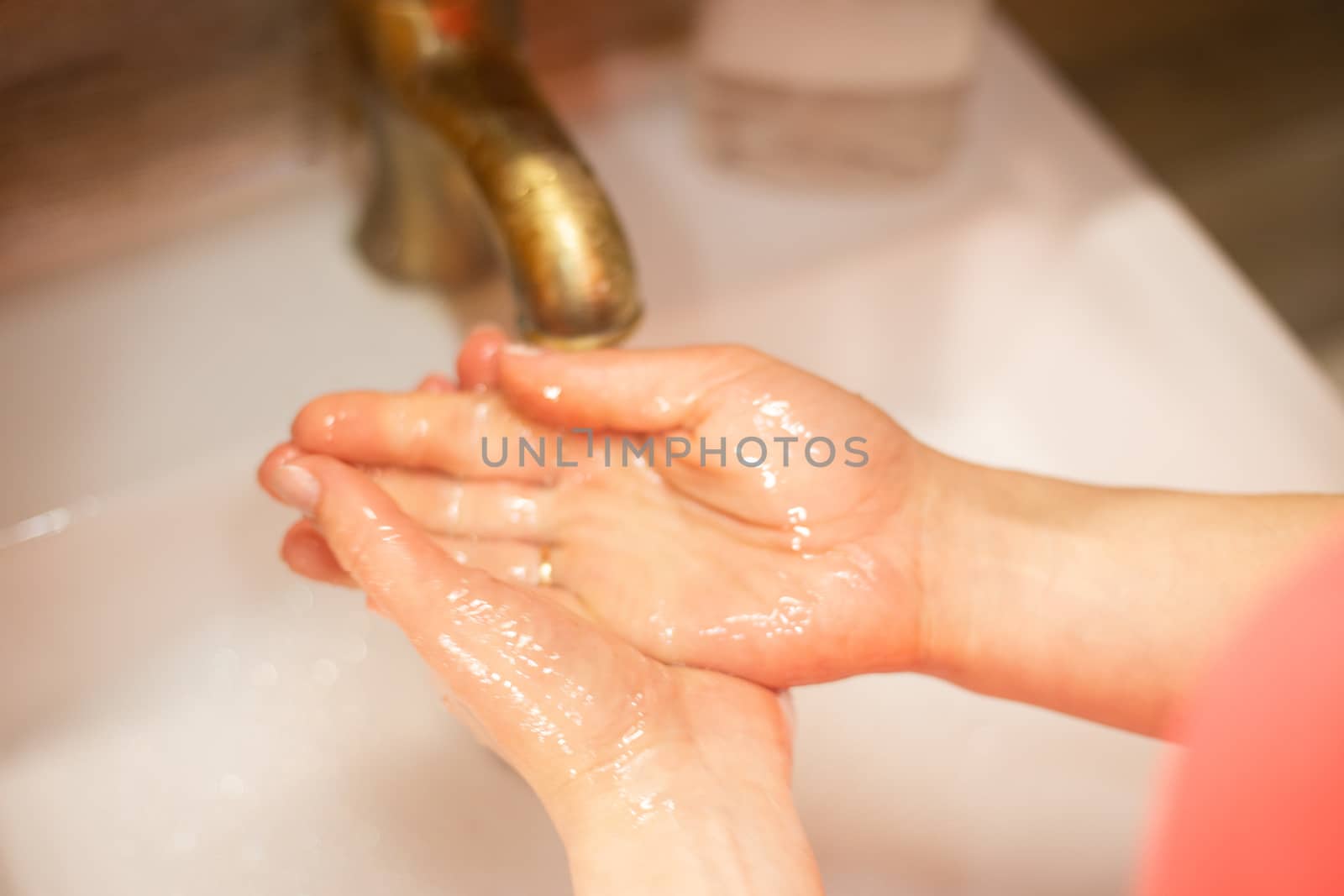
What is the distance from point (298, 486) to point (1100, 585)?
33cm

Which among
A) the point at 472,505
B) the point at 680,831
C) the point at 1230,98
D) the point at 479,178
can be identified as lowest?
the point at 680,831

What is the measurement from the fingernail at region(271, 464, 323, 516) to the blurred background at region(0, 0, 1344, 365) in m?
0.27

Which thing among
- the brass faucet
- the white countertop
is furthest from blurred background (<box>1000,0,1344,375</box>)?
the brass faucet

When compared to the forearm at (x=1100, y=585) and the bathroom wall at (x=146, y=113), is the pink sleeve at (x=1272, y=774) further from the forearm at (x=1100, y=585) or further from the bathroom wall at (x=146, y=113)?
the bathroom wall at (x=146, y=113)

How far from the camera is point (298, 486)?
0.45 meters

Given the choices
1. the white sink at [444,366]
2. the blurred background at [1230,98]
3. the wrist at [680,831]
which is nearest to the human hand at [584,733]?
the wrist at [680,831]

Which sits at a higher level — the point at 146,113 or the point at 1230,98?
the point at 1230,98

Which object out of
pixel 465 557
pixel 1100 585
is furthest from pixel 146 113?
pixel 1100 585

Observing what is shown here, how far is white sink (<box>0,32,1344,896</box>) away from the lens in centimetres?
53

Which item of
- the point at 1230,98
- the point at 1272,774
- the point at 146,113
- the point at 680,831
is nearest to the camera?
the point at 1272,774

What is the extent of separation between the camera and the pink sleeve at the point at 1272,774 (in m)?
0.25

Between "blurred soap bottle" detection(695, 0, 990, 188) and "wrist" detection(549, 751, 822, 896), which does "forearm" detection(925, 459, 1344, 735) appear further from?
"blurred soap bottle" detection(695, 0, 990, 188)

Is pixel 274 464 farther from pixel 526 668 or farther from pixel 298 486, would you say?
pixel 526 668

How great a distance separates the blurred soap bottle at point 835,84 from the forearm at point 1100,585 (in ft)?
0.83
